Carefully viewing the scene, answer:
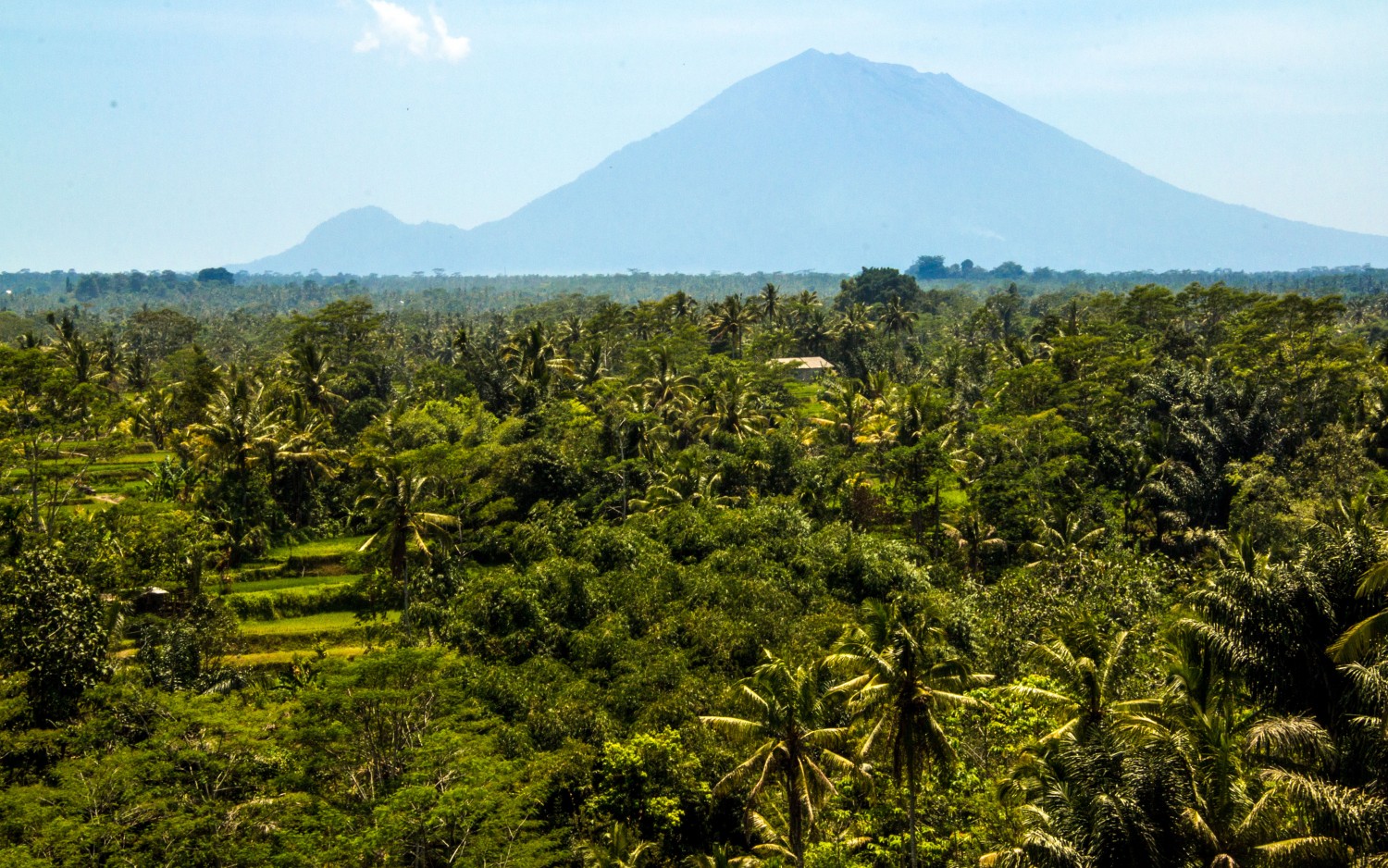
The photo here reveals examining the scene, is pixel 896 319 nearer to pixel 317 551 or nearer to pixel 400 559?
pixel 317 551

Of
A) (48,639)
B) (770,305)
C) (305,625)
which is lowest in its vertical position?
(305,625)

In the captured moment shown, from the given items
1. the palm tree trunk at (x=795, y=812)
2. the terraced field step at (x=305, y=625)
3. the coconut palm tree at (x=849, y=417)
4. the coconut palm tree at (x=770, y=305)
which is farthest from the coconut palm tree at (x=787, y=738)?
the coconut palm tree at (x=770, y=305)

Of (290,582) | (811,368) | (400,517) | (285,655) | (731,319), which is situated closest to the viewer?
(400,517)

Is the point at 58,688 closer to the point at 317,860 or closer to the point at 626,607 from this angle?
the point at 317,860

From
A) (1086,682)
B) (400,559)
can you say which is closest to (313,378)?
(400,559)

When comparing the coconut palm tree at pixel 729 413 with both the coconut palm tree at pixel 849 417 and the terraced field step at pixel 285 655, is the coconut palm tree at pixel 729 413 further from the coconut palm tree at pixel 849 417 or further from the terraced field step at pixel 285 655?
the terraced field step at pixel 285 655

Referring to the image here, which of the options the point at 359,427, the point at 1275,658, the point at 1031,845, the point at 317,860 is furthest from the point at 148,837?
the point at 359,427
